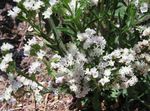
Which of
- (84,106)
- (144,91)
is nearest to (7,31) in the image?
(84,106)

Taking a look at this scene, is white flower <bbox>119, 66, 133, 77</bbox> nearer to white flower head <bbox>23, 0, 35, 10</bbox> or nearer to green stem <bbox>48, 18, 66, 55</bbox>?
green stem <bbox>48, 18, 66, 55</bbox>

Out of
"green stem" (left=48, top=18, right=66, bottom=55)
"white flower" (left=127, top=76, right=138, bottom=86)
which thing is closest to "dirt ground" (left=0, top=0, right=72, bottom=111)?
"green stem" (left=48, top=18, right=66, bottom=55)

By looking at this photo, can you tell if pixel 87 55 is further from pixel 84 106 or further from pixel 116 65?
pixel 84 106

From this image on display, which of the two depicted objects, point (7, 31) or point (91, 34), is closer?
point (91, 34)

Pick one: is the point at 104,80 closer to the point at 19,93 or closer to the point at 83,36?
the point at 83,36

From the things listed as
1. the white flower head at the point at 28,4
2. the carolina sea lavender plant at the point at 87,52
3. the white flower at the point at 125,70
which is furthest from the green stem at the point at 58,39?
the white flower at the point at 125,70

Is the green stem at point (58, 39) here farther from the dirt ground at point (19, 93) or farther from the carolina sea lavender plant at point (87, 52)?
the dirt ground at point (19, 93)

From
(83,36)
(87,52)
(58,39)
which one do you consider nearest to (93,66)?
(87,52)

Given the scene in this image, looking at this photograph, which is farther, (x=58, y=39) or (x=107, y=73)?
(x=58, y=39)

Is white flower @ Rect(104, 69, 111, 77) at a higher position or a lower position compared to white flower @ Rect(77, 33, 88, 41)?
lower

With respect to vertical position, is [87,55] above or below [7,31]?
below

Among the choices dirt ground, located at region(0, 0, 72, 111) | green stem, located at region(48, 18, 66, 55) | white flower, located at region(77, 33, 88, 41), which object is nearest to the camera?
white flower, located at region(77, 33, 88, 41)
